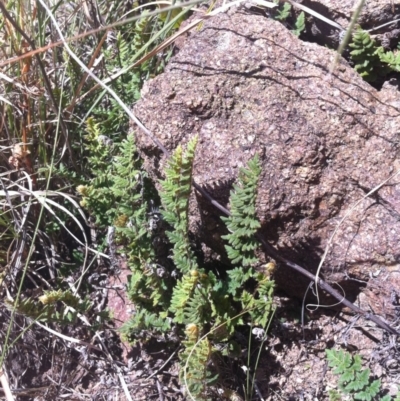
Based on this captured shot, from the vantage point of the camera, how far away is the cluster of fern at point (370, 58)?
2213 mm

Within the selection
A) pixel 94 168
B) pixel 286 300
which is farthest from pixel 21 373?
pixel 286 300

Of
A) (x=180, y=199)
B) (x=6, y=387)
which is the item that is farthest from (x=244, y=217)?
(x=6, y=387)

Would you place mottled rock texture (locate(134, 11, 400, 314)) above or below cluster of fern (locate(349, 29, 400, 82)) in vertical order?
below

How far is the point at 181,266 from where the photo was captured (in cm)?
194

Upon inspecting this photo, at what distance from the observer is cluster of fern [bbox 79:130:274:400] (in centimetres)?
183

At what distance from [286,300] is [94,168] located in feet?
2.94

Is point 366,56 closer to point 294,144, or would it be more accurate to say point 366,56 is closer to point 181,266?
point 294,144

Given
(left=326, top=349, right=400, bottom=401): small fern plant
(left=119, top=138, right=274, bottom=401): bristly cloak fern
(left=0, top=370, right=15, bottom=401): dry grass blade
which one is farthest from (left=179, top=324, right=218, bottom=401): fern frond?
(left=0, top=370, right=15, bottom=401): dry grass blade

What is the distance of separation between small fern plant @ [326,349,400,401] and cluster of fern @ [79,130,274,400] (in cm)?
26

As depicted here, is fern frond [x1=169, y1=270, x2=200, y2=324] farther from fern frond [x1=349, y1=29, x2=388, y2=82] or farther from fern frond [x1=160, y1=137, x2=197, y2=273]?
fern frond [x1=349, y1=29, x2=388, y2=82]

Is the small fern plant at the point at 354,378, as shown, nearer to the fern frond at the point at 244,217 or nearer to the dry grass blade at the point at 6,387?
the fern frond at the point at 244,217

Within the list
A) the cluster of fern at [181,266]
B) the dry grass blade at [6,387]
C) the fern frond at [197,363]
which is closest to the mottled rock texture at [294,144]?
the cluster of fern at [181,266]

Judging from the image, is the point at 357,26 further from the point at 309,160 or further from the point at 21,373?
the point at 21,373

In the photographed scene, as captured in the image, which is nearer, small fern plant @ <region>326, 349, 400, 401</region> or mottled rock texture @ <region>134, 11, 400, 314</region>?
small fern plant @ <region>326, 349, 400, 401</region>
